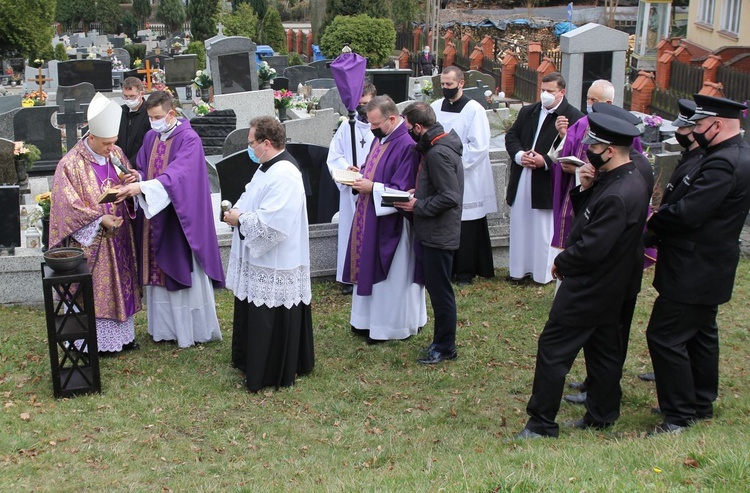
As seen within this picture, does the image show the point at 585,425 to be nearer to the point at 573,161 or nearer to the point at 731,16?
the point at 573,161

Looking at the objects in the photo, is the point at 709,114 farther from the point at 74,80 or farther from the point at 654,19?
the point at 654,19

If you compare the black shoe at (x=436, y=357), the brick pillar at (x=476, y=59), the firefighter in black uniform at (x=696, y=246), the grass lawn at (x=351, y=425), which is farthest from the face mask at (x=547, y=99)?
the brick pillar at (x=476, y=59)

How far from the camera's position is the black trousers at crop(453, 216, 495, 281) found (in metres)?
9.02

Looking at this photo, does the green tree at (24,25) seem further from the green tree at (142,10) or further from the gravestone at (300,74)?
the green tree at (142,10)

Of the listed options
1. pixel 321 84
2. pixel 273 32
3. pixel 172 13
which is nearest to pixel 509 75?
pixel 273 32

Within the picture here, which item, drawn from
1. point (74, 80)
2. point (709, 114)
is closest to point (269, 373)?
point (709, 114)

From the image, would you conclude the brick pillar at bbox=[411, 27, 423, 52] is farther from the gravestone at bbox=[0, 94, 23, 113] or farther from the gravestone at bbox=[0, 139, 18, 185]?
the gravestone at bbox=[0, 139, 18, 185]

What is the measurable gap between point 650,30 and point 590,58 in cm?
2186

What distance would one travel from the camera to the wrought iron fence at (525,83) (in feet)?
77.5

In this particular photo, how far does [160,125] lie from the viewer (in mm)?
7188

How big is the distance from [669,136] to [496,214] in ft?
13.2

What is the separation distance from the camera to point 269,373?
6590 millimetres

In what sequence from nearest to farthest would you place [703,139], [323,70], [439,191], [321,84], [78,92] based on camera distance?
1. [703,139]
2. [439,191]
3. [78,92]
4. [321,84]
5. [323,70]

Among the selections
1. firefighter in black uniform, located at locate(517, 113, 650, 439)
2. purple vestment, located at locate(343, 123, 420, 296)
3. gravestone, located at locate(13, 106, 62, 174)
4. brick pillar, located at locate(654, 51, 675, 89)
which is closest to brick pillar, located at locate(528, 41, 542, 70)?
brick pillar, located at locate(654, 51, 675, 89)
